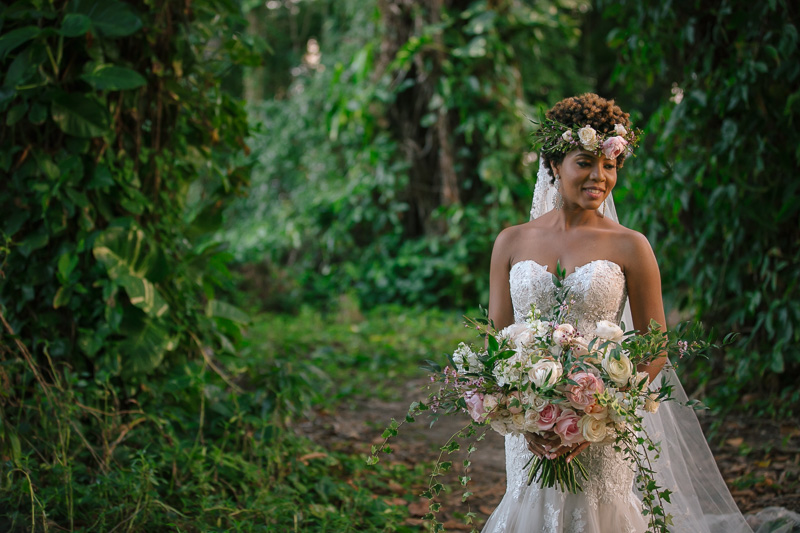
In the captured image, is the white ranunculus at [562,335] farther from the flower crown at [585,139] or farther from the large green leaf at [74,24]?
the large green leaf at [74,24]

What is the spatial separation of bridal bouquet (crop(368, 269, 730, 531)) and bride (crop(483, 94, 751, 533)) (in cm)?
16

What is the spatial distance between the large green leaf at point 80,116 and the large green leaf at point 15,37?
276mm

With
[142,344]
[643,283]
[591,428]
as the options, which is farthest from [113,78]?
[591,428]

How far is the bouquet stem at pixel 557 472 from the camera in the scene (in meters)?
2.19

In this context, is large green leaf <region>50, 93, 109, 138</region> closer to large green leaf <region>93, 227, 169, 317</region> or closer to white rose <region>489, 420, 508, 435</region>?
large green leaf <region>93, 227, 169, 317</region>

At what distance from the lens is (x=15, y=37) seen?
9.96ft

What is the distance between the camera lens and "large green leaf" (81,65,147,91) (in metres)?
3.20

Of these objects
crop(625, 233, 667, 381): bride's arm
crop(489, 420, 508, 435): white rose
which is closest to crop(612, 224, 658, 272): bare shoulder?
crop(625, 233, 667, 381): bride's arm

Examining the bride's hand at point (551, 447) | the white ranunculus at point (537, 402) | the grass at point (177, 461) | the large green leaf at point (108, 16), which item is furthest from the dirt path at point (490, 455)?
the large green leaf at point (108, 16)

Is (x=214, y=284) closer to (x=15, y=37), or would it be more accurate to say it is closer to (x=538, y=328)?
(x=15, y=37)

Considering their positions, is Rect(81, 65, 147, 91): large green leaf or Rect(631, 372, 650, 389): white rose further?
Rect(81, 65, 147, 91): large green leaf

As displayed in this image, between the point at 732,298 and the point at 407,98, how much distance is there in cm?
592

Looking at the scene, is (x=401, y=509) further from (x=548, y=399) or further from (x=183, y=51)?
(x=183, y=51)

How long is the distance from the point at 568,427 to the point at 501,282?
73 centimetres
